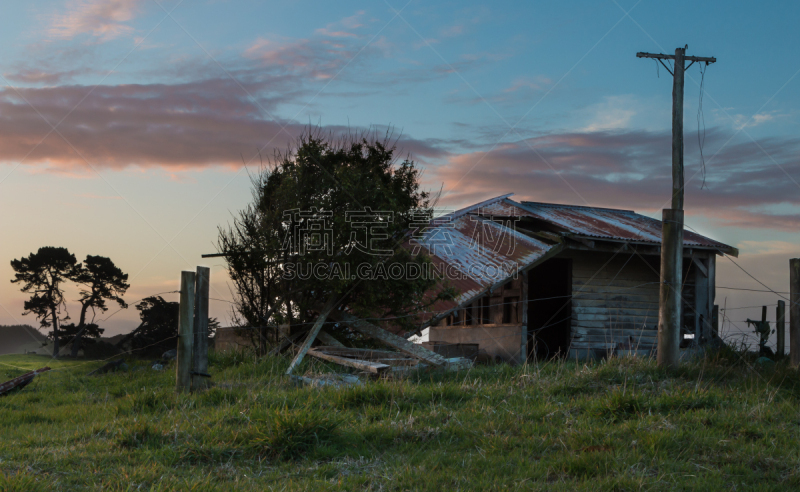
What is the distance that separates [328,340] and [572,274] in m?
8.82

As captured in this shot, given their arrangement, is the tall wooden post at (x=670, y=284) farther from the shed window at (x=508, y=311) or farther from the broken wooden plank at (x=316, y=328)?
the shed window at (x=508, y=311)

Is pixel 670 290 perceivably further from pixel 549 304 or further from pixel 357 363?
pixel 549 304

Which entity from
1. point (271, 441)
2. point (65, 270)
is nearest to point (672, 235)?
point (271, 441)

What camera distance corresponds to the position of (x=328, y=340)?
1151 cm

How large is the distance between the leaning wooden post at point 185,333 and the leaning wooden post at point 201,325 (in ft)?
0.60

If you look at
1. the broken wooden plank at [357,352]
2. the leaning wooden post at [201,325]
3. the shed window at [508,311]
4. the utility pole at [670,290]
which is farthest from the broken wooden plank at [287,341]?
the shed window at [508,311]

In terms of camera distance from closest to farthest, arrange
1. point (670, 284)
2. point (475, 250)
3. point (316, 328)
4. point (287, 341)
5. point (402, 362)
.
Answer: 1. point (670, 284)
2. point (402, 362)
3. point (316, 328)
4. point (287, 341)
5. point (475, 250)

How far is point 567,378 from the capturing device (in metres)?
7.79

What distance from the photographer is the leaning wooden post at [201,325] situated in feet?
26.5

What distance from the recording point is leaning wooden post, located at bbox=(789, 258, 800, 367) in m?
8.49

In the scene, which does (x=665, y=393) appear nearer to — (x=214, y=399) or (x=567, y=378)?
(x=567, y=378)

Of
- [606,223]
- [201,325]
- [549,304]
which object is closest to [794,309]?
[201,325]

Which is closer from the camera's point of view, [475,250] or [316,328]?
[316,328]

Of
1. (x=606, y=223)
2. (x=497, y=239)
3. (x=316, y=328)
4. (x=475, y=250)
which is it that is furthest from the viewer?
(x=606, y=223)
